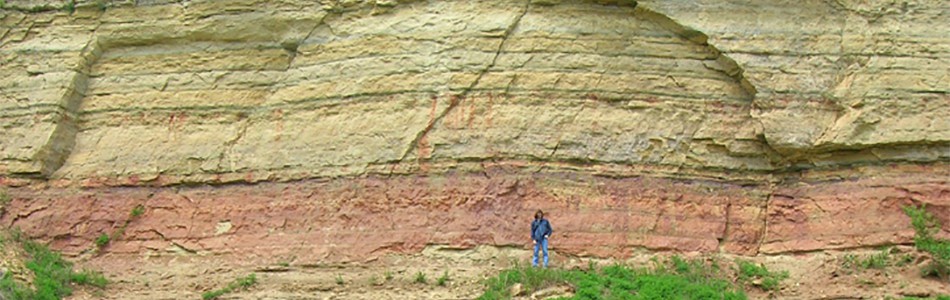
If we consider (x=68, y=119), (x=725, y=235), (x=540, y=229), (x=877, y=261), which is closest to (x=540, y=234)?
(x=540, y=229)

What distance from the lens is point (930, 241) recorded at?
15305 millimetres

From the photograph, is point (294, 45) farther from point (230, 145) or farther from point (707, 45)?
point (707, 45)

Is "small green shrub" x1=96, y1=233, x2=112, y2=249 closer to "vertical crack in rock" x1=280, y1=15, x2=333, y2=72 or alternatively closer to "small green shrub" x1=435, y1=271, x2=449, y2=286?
"vertical crack in rock" x1=280, y1=15, x2=333, y2=72

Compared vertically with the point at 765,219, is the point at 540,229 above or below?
below

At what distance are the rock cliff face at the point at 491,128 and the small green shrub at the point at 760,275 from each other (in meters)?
0.54

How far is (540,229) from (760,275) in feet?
10.1

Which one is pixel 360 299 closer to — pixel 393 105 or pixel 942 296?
pixel 393 105

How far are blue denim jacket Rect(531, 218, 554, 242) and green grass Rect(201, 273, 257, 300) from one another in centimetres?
406

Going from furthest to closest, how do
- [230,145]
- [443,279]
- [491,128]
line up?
[230,145], [491,128], [443,279]

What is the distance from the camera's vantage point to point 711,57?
17.3 meters

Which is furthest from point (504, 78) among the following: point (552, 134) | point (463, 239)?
point (463, 239)

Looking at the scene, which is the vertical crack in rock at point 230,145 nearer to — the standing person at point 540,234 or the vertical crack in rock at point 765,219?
the standing person at point 540,234

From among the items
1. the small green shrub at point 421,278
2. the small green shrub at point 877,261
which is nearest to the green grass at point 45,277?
the small green shrub at point 421,278

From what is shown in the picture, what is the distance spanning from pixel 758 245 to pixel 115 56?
11.1 m
